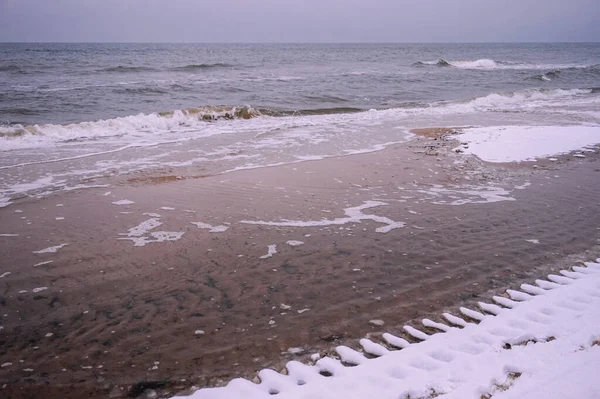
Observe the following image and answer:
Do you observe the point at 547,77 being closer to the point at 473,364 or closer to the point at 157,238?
the point at 157,238

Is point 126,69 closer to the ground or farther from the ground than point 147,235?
farther from the ground

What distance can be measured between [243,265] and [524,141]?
8850mm

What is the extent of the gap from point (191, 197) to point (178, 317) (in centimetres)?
331

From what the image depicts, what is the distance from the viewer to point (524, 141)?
10.7m

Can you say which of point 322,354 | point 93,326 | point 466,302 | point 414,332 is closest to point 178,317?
point 93,326

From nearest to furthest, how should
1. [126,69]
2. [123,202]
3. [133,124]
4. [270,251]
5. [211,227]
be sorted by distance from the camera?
1. [270,251]
2. [211,227]
3. [123,202]
4. [133,124]
5. [126,69]

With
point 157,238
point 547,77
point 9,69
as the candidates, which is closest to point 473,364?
point 157,238

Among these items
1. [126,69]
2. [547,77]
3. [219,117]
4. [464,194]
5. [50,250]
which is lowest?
[50,250]

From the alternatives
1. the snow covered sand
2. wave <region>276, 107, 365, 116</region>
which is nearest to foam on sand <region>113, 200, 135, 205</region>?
the snow covered sand

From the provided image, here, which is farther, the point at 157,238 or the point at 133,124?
the point at 133,124

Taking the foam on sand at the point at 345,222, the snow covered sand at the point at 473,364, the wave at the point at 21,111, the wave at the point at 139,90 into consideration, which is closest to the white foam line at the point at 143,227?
the foam on sand at the point at 345,222

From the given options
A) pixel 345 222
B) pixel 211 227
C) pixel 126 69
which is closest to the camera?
pixel 211 227

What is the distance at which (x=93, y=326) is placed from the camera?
340 centimetres

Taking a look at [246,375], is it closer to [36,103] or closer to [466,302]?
[466,302]
